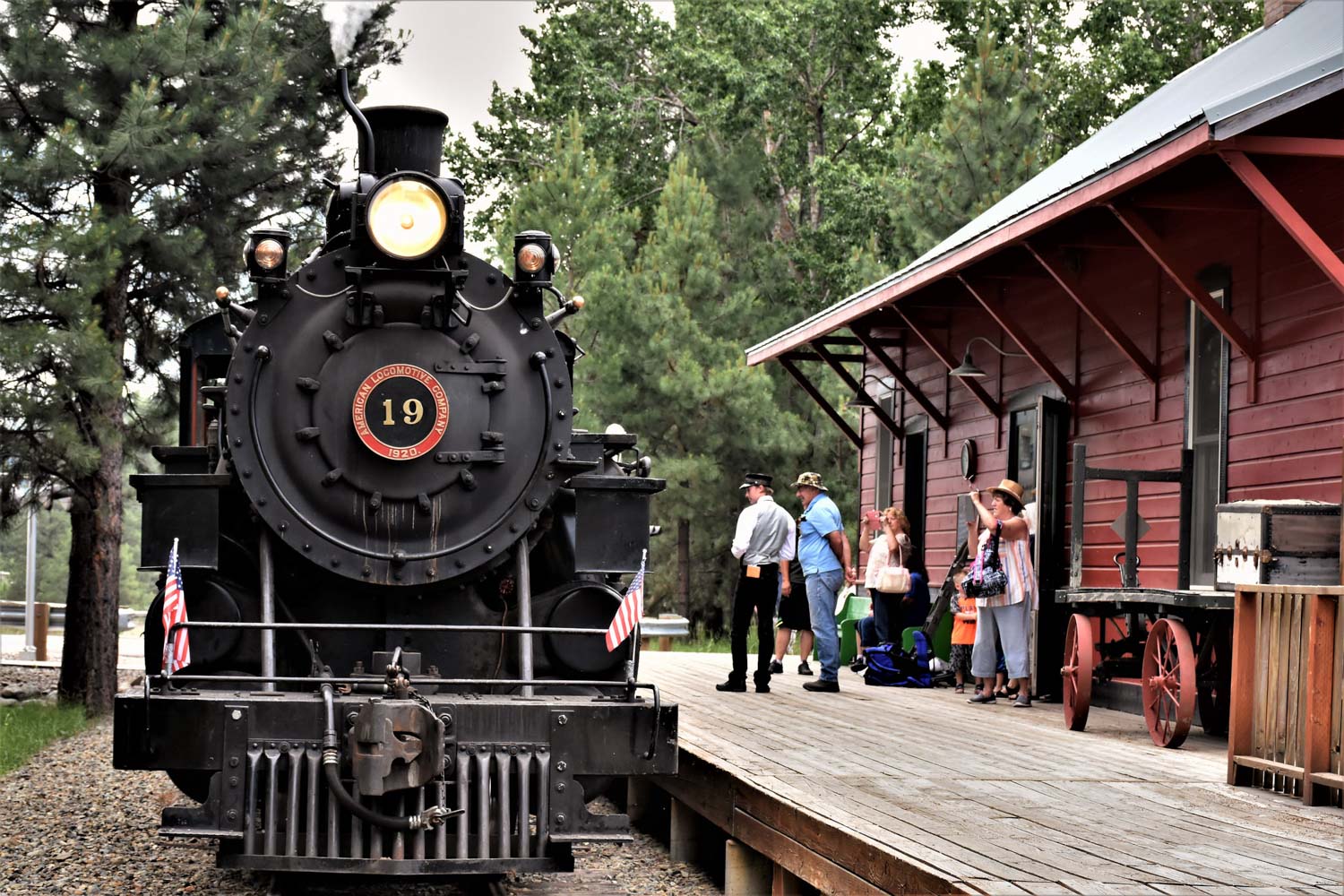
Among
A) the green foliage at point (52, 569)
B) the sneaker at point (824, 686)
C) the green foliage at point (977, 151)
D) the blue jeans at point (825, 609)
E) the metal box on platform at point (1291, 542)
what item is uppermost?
the green foliage at point (977, 151)

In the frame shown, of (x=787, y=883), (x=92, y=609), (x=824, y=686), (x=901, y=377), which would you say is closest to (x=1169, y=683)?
(x=787, y=883)

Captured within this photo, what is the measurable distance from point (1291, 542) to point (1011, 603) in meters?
3.04

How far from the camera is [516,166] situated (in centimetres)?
3306

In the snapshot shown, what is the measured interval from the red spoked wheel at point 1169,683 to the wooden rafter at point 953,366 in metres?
4.81

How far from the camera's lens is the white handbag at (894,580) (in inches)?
473

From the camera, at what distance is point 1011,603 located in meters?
10.0

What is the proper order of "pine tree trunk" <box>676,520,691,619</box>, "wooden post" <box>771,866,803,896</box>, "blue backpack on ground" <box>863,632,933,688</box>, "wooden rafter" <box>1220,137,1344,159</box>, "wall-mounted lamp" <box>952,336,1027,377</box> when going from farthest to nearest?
"pine tree trunk" <box>676,520,691,619</box>
"wall-mounted lamp" <box>952,336,1027,377</box>
"blue backpack on ground" <box>863,632,933,688</box>
"wooden rafter" <box>1220,137,1344,159</box>
"wooden post" <box>771,866,803,896</box>

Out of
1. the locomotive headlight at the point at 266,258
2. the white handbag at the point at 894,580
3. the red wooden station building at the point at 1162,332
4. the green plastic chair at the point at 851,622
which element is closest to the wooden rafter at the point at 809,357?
the red wooden station building at the point at 1162,332

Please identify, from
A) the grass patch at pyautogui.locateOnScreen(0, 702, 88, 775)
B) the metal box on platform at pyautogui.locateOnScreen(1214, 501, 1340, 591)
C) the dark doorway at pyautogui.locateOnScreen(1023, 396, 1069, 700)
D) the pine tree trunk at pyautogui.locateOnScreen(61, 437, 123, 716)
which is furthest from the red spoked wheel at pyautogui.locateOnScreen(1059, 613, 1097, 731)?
the pine tree trunk at pyautogui.locateOnScreen(61, 437, 123, 716)

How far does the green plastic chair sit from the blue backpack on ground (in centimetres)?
59

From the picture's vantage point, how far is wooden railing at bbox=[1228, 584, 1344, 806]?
5988 mm

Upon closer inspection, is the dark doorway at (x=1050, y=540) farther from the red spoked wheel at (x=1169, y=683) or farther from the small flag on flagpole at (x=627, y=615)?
the small flag on flagpole at (x=627, y=615)

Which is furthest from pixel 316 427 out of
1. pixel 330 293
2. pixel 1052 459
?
pixel 1052 459

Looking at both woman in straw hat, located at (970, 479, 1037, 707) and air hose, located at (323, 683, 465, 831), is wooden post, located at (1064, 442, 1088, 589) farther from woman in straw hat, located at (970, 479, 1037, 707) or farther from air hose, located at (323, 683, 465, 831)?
air hose, located at (323, 683, 465, 831)
